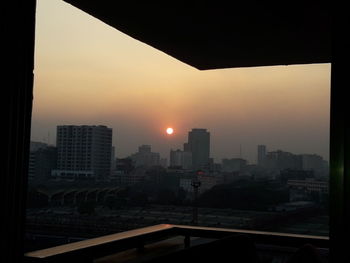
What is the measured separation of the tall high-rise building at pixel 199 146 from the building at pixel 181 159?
0.18ft

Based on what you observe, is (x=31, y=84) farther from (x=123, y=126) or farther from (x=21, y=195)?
(x=123, y=126)

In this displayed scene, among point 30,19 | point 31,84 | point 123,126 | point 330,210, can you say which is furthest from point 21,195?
point 123,126

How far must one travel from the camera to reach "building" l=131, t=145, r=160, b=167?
5.15 meters

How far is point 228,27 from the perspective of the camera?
305 centimetres

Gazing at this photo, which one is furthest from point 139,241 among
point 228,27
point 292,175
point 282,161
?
point 292,175

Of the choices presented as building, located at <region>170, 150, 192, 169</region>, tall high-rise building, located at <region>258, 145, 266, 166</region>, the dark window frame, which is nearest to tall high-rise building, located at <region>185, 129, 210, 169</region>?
building, located at <region>170, 150, 192, 169</region>

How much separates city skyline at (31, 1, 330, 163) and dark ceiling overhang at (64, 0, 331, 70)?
2.34ft

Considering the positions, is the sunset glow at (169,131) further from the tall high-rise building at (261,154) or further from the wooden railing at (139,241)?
the wooden railing at (139,241)

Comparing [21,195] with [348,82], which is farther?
[21,195]

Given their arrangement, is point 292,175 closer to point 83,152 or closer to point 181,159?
point 181,159

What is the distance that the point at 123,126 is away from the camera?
6.31 m

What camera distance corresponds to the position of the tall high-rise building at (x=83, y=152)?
4.45 metres

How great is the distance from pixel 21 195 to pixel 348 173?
1.38 metres

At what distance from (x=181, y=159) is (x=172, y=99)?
102 inches
